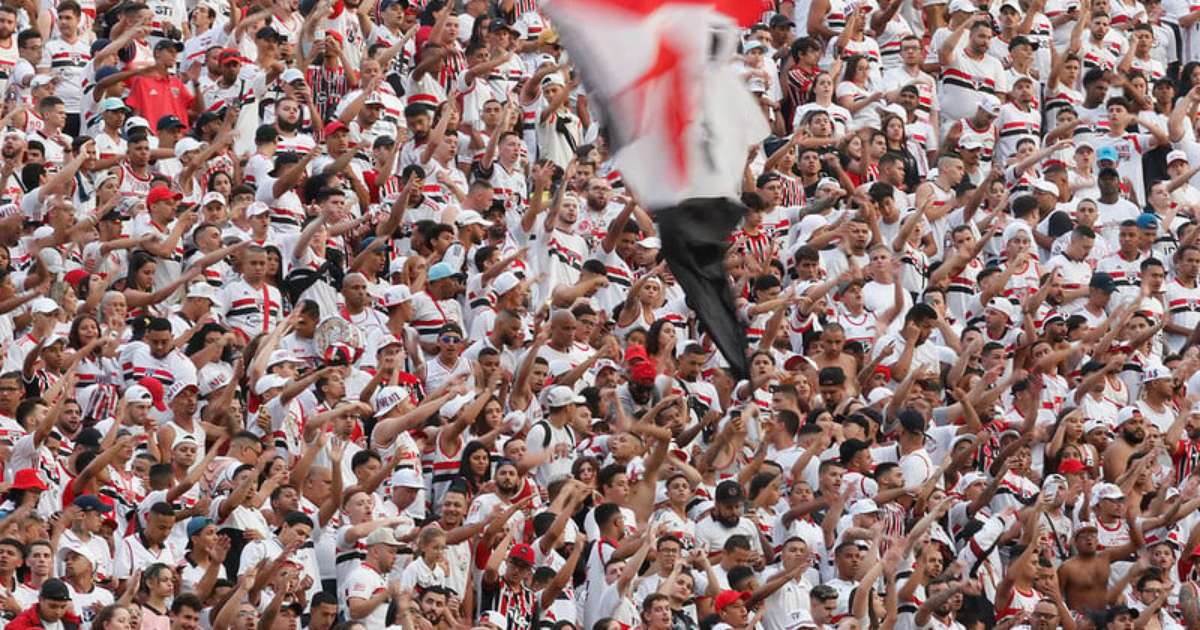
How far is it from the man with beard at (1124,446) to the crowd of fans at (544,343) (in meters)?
0.02

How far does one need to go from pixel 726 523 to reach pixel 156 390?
307 cm

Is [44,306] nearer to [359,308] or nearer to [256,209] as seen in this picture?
[256,209]

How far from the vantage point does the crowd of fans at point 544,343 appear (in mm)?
15875

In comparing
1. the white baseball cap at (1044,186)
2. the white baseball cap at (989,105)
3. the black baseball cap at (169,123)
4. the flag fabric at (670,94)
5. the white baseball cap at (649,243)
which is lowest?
the white baseball cap at (1044,186)

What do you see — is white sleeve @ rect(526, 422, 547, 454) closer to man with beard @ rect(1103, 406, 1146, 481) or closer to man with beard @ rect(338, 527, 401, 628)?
man with beard @ rect(338, 527, 401, 628)

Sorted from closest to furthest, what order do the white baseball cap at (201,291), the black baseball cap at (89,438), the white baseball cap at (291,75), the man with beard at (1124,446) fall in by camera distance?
the black baseball cap at (89,438)
the white baseball cap at (201,291)
the man with beard at (1124,446)
the white baseball cap at (291,75)

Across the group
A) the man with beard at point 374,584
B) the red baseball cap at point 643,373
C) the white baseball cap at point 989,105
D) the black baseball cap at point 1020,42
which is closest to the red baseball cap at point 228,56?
the red baseball cap at point 643,373

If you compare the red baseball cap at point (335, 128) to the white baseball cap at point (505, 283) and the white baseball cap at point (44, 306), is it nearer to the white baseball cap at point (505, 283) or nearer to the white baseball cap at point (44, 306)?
the white baseball cap at point (505, 283)

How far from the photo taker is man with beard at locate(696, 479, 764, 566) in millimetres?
16656

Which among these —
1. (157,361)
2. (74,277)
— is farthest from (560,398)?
(74,277)

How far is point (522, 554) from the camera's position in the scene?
52.2ft

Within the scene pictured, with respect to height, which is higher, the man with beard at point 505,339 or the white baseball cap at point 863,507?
the man with beard at point 505,339

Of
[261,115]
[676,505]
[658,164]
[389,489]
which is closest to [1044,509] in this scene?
[676,505]

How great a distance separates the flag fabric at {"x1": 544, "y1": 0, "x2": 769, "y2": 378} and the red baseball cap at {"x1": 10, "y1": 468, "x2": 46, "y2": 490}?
6830mm
